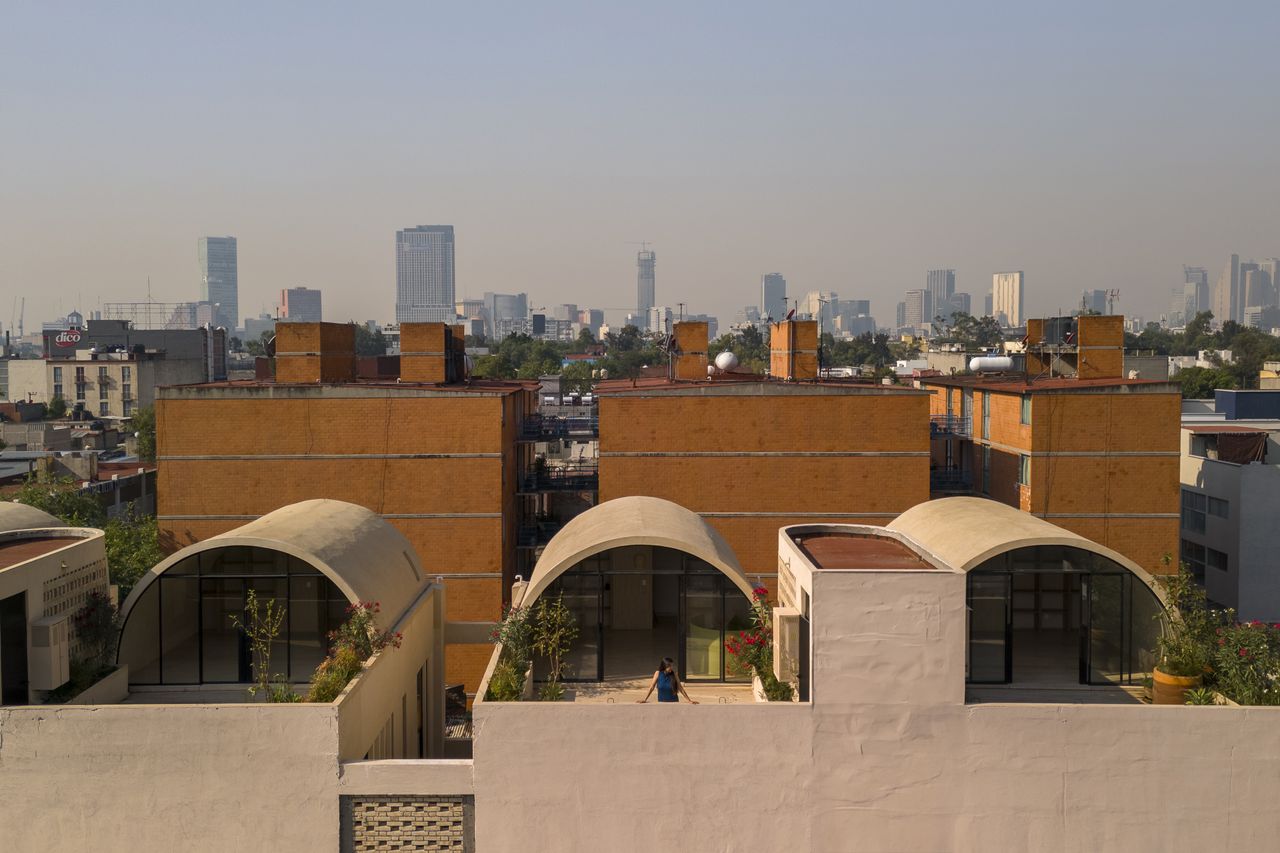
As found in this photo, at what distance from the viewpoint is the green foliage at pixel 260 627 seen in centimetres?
1795

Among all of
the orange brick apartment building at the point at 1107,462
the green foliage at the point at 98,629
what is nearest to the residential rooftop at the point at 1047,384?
the orange brick apartment building at the point at 1107,462

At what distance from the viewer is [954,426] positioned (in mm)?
41781

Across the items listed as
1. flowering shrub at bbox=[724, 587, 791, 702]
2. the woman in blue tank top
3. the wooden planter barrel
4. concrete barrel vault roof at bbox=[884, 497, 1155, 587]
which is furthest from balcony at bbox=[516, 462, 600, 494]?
the wooden planter barrel

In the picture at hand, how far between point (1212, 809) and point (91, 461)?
169ft

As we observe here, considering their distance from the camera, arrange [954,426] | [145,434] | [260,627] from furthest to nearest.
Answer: [145,434] < [954,426] < [260,627]

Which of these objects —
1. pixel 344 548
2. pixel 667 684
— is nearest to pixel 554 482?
pixel 344 548

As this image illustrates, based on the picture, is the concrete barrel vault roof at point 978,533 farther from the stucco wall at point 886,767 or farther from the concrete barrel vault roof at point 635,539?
the concrete barrel vault roof at point 635,539

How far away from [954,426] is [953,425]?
0.53 ft

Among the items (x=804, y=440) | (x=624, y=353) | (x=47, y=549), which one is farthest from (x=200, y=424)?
(x=624, y=353)

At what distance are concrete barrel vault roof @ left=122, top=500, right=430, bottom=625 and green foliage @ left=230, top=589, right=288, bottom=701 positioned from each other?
983 millimetres

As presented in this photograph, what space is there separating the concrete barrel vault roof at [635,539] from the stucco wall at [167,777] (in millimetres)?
4599

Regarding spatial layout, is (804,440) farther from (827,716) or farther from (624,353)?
(624,353)

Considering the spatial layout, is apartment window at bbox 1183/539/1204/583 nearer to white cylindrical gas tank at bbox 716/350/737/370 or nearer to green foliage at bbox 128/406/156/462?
white cylindrical gas tank at bbox 716/350/737/370

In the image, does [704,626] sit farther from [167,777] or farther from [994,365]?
[994,365]
